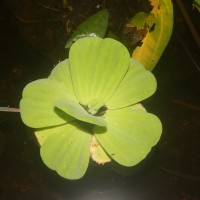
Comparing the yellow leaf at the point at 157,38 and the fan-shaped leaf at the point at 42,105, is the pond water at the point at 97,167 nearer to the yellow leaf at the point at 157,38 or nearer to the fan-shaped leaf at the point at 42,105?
the yellow leaf at the point at 157,38

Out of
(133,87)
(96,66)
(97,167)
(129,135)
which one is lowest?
(97,167)

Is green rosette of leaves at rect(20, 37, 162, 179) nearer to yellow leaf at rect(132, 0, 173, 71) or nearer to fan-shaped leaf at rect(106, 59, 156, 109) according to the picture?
fan-shaped leaf at rect(106, 59, 156, 109)

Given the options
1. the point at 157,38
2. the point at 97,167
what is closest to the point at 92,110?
the point at 97,167

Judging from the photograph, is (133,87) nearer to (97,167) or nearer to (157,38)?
(157,38)

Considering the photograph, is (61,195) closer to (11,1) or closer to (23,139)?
(23,139)

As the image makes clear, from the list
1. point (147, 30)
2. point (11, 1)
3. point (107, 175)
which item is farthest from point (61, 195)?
point (11, 1)

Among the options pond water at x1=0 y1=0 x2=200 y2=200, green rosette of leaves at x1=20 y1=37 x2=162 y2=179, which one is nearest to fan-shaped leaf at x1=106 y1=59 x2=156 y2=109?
green rosette of leaves at x1=20 y1=37 x2=162 y2=179
